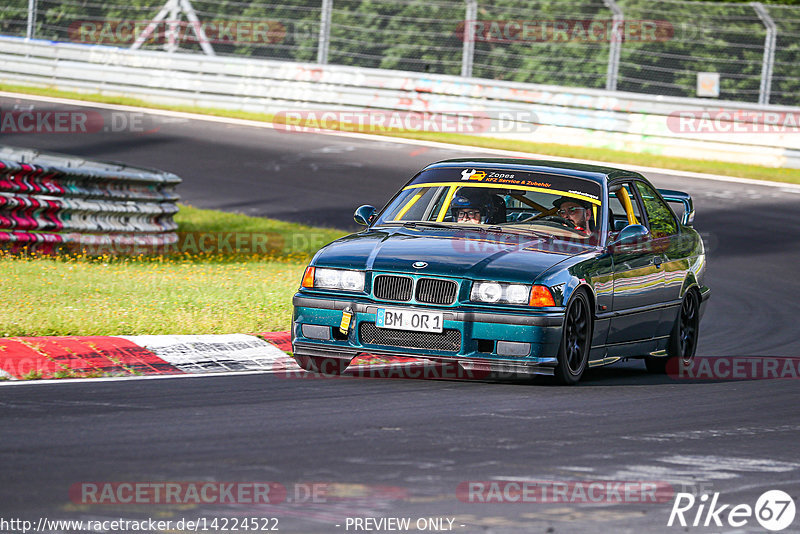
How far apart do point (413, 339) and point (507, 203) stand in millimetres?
1834

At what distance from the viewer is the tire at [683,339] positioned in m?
10.2

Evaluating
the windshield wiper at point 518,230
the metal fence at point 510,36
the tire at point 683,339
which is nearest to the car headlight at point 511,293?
the windshield wiper at point 518,230

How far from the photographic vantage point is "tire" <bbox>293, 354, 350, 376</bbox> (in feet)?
29.5

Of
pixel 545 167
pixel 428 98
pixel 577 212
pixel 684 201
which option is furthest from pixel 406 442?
pixel 428 98

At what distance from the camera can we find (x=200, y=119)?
2650cm

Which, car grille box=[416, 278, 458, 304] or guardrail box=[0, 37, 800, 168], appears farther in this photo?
guardrail box=[0, 37, 800, 168]

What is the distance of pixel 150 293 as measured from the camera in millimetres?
11477

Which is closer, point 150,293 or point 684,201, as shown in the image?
point 150,293

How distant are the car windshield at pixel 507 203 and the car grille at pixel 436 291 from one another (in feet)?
4.03

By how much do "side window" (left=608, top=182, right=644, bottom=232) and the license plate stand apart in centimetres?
194

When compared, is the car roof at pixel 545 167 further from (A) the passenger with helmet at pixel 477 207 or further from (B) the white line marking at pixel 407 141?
(B) the white line marking at pixel 407 141
